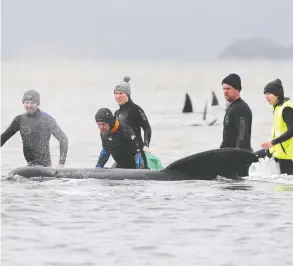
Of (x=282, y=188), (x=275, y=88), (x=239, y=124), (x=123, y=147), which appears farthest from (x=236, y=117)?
(x=123, y=147)

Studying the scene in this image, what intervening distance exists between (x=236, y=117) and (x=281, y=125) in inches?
34.9

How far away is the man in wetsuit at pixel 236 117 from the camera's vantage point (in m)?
18.1

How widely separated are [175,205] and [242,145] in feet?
8.00

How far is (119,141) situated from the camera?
18594 mm

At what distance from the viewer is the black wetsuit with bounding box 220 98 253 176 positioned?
712 inches

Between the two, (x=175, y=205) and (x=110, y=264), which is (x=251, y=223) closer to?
(x=175, y=205)

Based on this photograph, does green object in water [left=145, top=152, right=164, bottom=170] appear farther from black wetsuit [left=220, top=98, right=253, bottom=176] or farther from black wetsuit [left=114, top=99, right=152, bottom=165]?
black wetsuit [left=220, top=98, right=253, bottom=176]

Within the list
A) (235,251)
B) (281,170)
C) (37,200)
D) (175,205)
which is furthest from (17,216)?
(281,170)

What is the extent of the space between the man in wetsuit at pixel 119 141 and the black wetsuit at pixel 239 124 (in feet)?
5.54

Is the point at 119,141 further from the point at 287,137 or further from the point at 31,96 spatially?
the point at 287,137

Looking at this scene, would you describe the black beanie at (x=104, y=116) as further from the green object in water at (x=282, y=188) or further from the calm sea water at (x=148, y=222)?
the green object in water at (x=282, y=188)

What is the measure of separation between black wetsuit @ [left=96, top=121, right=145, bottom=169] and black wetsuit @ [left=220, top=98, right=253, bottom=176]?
1671 mm

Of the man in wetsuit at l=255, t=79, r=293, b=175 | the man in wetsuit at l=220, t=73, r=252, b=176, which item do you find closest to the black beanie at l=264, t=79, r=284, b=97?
the man in wetsuit at l=255, t=79, r=293, b=175

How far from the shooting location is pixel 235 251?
12812 mm
